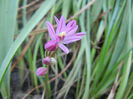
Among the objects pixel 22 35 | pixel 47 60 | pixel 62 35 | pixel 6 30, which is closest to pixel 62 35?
pixel 62 35

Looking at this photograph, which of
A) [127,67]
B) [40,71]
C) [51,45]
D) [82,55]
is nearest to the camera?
[51,45]

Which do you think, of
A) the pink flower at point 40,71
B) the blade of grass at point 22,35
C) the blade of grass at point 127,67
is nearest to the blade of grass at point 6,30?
the blade of grass at point 22,35

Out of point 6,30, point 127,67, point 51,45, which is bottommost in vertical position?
point 127,67

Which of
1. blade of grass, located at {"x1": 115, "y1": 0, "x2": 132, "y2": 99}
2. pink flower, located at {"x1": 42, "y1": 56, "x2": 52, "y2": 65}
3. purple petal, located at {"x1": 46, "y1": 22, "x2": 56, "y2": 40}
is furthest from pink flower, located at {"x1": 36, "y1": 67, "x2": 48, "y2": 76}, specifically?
blade of grass, located at {"x1": 115, "y1": 0, "x2": 132, "y2": 99}

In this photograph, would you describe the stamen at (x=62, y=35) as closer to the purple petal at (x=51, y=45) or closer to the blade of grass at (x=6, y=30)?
the purple petal at (x=51, y=45)

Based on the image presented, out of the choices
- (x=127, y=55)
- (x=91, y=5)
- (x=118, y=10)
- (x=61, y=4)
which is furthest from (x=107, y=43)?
(x=61, y=4)

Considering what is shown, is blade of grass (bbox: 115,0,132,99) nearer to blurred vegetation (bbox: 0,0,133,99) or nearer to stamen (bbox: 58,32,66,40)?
blurred vegetation (bbox: 0,0,133,99)

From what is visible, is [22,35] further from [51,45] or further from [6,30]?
[51,45]

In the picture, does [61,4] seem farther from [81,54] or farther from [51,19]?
[81,54]

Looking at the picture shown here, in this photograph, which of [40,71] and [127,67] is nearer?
[40,71]
